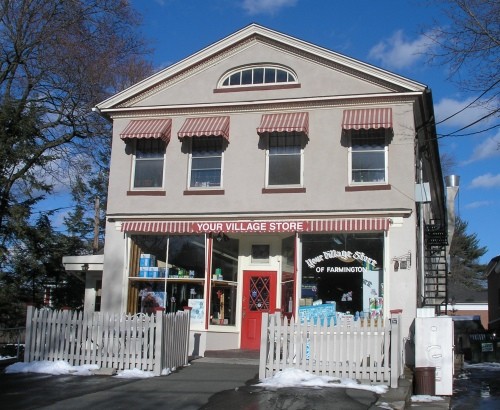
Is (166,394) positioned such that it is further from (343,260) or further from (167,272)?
(167,272)

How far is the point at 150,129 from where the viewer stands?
1708 cm

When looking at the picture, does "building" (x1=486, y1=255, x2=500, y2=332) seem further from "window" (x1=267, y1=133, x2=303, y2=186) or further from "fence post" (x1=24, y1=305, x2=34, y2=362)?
"fence post" (x1=24, y1=305, x2=34, y2=362)

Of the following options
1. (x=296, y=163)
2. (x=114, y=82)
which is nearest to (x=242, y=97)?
(x=296, y=163)

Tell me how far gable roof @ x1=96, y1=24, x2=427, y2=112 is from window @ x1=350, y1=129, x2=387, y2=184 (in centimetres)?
141

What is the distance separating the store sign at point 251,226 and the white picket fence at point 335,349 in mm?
4208

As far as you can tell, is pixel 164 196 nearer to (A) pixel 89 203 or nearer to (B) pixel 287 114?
(B) pixel 287 114

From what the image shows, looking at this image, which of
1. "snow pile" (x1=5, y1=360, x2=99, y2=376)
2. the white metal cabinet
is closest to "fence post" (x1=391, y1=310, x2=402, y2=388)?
the white metal cabinet

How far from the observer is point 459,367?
20.8 metres

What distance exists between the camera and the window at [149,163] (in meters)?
17.5

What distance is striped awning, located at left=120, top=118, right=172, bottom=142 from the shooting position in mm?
16938

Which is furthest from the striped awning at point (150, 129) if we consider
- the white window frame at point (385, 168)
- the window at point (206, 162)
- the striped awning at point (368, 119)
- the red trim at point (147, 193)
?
the white window frame at point (385, 168)

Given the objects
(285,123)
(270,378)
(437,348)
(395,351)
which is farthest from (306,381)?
(285,123)

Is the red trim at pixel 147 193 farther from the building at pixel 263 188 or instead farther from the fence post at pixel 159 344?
the fence post at pixel 159 344

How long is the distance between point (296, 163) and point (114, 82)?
13.1 metres
